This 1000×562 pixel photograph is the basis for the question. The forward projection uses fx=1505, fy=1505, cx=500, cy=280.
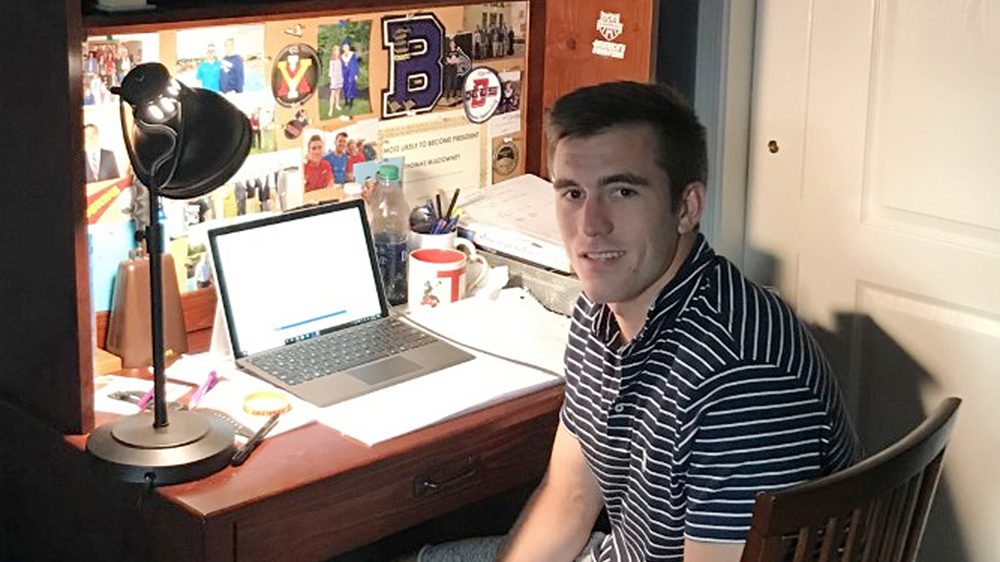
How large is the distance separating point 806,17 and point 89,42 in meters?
1.24

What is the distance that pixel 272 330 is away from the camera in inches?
93.9

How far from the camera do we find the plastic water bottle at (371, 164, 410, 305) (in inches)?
103

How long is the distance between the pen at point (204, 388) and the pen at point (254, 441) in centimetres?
13

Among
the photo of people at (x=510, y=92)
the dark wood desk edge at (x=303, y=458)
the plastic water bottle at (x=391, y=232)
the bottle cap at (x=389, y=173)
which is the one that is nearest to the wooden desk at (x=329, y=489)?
the dark wood desk edge at (x=303, y=458)

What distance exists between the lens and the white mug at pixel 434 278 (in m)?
2.57

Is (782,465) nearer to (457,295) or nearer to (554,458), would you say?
(554,458)

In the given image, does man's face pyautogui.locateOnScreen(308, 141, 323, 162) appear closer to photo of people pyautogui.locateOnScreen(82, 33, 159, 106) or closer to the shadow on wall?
photo of people pyautogui.locateOnScreen(82, 33, 159, 106)

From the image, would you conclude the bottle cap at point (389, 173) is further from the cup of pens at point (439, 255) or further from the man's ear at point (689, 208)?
the man's ear at point (689, 208)

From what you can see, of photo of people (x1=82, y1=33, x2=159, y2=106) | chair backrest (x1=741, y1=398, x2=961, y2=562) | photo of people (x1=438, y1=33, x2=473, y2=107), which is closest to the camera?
chair backrest (x1=741, y1=398, x2=961, y2=562)

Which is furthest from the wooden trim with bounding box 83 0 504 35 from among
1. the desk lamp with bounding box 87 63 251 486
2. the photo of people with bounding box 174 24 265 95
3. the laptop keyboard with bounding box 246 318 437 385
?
the laptop keyboard with bounding box 246 318 437 385

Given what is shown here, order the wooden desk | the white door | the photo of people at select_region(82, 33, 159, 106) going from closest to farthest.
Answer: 1. the wooden desk
2. the photo of people at select_region(82, 33, 159, 106)
3. the white door

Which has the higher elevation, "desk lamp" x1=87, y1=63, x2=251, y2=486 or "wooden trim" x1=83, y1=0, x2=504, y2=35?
"wooden trim" x1=83, y1=0, x2=504, y2=35

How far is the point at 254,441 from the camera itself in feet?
6.70

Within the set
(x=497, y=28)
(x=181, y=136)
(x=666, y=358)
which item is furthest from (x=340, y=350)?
(x=497, y=28)
